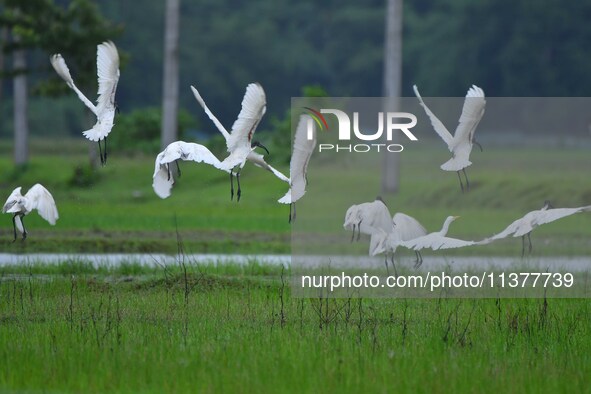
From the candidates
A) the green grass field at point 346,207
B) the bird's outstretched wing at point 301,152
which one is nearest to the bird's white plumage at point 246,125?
the bird's outstretched wing at point 301,152

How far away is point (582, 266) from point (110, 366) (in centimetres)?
707

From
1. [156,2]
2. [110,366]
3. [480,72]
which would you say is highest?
[156,2]

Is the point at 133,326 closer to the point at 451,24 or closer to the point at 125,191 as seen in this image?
the point at 125,191

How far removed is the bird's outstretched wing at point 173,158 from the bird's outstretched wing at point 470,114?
6.60 ft

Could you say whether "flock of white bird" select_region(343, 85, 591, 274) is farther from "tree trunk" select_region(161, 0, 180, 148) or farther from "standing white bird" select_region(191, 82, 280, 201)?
"tree trunk" select_region(161, 0, 180, 148)

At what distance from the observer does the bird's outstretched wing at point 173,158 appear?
10.4m

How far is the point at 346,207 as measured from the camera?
11.5 meters

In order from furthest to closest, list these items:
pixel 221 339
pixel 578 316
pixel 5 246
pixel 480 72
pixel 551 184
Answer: pixel 480 72 → pixel 551 184 → pixel 5 246 → pixel 578 316 → pixel 221 339

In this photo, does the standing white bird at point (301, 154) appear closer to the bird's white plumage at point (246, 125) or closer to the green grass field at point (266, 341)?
the bird's white plumage at point (246, 125)

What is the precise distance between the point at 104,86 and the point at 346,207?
7.95 feet

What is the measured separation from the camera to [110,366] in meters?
7.83

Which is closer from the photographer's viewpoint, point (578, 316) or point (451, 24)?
point (578, 316)

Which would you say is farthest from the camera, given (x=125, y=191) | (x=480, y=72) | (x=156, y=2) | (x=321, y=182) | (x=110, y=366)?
(x=156, y=2)

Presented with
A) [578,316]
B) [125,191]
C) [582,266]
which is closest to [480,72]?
[125,191]
